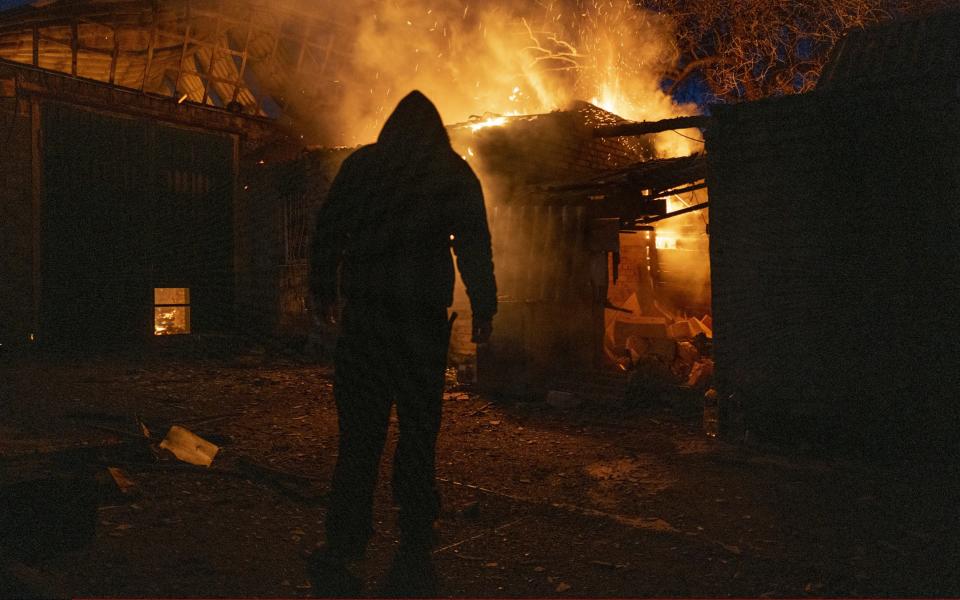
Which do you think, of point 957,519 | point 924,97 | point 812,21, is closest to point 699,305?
point 924,97

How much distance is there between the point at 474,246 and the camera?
3.42 meters

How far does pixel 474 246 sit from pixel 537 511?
197cm

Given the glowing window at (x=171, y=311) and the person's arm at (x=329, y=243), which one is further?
the glowing window at (x=171, y=311)

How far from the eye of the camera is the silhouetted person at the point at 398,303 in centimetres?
326

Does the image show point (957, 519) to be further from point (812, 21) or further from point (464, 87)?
point (812, 21)

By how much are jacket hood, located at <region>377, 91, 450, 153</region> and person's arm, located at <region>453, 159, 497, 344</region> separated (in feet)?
0.80

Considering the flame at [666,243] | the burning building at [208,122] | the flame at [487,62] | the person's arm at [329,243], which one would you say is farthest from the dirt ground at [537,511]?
the flame at [487,62]

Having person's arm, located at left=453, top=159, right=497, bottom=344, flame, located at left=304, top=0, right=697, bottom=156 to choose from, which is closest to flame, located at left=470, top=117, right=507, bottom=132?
flame, located at left=304, top=0, right=697, bottom=156

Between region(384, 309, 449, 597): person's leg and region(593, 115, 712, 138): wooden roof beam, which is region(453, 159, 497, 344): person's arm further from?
region(593, 115, 712, 138): wooden roof beam

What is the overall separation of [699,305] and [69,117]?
518 inches

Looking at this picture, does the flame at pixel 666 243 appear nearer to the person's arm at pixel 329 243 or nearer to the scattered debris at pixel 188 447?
the scattered debris at pixel 188 447

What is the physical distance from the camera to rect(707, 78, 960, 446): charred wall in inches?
222

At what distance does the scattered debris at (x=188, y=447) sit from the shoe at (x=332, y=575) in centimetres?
213

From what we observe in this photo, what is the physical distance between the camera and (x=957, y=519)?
424 cm
